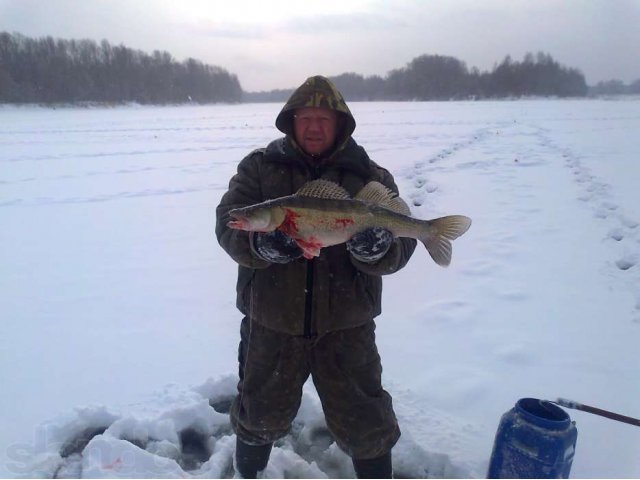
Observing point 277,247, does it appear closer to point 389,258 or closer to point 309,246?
point 309,246

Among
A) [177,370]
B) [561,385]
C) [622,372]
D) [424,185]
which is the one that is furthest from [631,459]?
[424,185]

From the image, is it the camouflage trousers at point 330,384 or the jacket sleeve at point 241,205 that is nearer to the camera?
the jacket sleeve at point 241,205

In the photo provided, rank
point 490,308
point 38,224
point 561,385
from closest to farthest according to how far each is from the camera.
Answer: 1. point 561,385
2. point 490,308
3. point 38,224

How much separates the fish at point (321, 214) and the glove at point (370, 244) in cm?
5

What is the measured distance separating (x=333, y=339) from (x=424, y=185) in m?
8.26

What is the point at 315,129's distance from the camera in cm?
246

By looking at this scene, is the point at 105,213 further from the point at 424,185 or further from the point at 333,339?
the point at 333,339

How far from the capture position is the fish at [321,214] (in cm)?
223

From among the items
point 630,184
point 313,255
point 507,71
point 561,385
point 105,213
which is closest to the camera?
point 313,255

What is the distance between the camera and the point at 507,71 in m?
71.8

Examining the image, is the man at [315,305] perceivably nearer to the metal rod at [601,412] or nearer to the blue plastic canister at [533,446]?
the blue plastic canister at [533,446]

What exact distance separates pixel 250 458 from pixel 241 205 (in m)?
1.45

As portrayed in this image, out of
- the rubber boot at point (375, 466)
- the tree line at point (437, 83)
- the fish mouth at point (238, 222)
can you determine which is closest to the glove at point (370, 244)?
the fish mouth at point (238, 222)

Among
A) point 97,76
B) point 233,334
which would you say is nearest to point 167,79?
point 97,76
